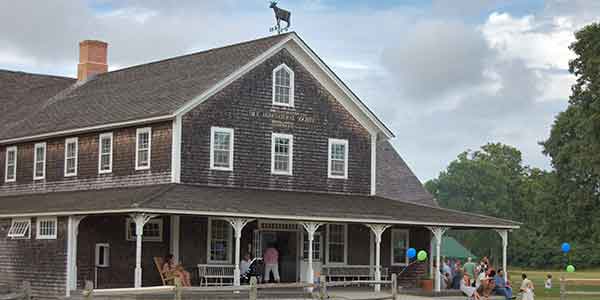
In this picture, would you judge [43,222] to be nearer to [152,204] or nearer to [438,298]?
[152,204]

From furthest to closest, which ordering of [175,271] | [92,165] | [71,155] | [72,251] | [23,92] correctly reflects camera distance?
[23,92] < [71,155] < [92,165] < [72,251] < [175,271]

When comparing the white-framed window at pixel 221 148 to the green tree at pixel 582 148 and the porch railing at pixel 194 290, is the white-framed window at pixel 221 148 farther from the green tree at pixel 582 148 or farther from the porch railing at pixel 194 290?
the green tree at pixel 582 148

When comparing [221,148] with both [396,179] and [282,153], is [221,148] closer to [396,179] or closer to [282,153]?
[282,153]

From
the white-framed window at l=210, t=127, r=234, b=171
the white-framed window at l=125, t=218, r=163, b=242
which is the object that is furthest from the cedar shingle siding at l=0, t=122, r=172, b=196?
the white-framed window at l=210, t=127, r=234, b=171

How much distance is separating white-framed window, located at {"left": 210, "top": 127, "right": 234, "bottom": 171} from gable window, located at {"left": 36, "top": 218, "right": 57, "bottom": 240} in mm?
5441

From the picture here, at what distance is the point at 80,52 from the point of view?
5075cm

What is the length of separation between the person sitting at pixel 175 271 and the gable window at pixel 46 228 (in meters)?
3.92

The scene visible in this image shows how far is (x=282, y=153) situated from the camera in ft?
132

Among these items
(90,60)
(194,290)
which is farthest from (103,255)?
(90,60)

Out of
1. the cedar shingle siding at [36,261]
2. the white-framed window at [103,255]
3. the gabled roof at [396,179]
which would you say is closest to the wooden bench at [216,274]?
the white-framed window at [103,255]

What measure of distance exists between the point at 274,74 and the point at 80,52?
1390cm

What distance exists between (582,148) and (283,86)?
65.7 feet

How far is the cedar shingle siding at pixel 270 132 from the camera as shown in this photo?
3791cm

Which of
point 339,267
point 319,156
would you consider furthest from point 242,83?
point 339,267
